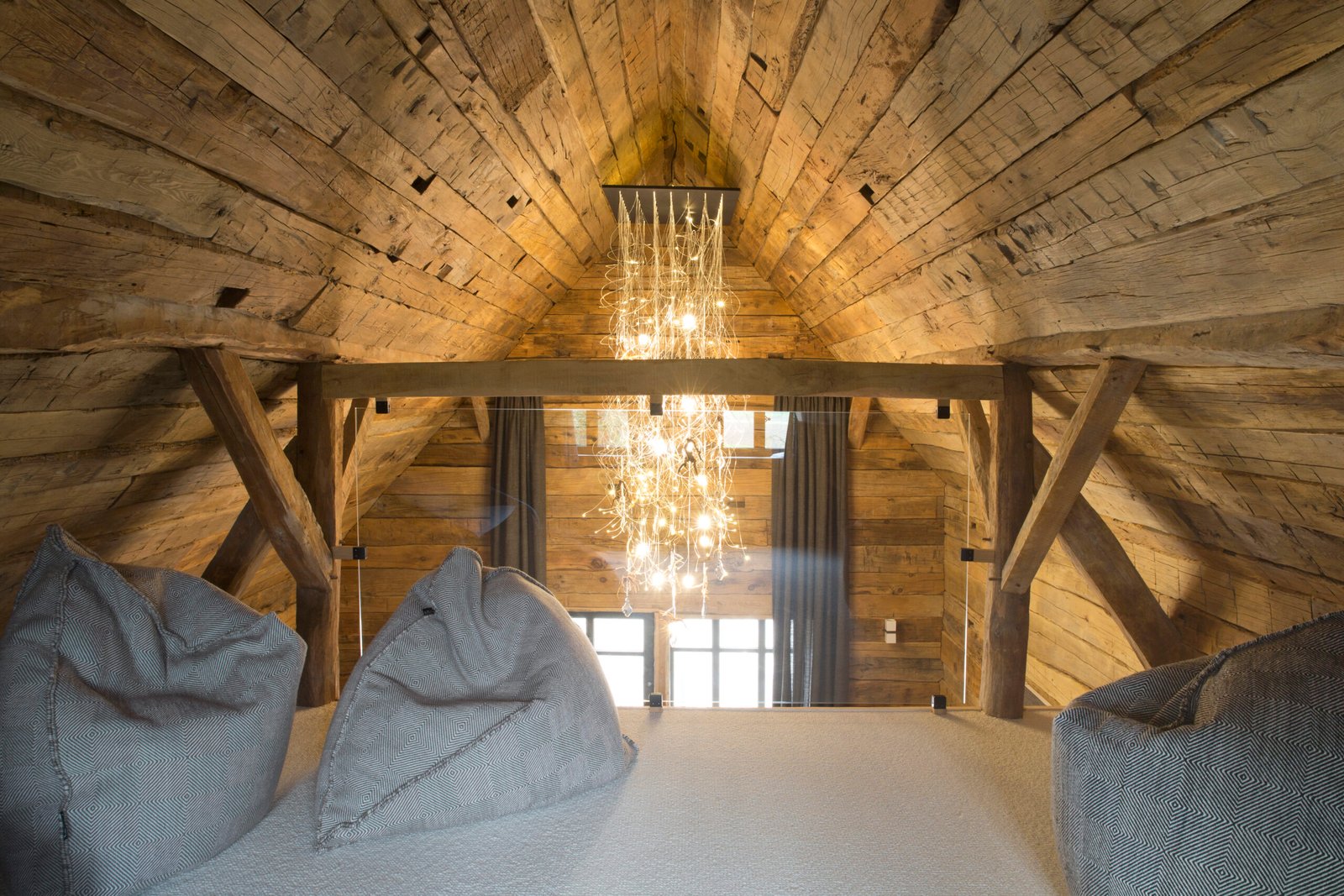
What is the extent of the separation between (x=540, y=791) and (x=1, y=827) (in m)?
1.11

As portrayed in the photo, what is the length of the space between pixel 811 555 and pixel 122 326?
7.84 ft

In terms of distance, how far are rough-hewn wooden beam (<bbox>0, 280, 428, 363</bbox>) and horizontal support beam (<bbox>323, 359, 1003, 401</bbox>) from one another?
329mm

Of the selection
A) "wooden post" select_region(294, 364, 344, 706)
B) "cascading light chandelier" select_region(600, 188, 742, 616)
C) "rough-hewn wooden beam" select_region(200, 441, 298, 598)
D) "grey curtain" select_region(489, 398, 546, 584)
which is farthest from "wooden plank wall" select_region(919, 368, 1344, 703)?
"rough-hewn wooden beam" select_region(200, 441, 298, 598)

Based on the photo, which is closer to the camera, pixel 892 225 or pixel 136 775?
pixel 136 775

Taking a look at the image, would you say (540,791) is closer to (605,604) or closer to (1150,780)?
(605,604)

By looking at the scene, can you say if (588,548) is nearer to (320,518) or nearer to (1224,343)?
(320,518)

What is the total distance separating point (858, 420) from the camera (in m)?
3.23

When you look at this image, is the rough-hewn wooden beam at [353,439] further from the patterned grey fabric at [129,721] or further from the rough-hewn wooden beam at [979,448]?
the rough-hewn wooden beam at [979,448]

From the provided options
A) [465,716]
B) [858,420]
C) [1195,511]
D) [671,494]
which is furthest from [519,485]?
[1195,511]

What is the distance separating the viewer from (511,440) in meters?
2.95

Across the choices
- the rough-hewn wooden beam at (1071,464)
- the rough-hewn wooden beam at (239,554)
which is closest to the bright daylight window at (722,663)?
the rough-hewn wooden beam at (1071,464)

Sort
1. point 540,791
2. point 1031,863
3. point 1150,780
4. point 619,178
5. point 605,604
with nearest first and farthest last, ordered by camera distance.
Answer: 1. point 1150,780
2. point 1031,863
3. point 540,791
4. point 605,604
5. point 619,178

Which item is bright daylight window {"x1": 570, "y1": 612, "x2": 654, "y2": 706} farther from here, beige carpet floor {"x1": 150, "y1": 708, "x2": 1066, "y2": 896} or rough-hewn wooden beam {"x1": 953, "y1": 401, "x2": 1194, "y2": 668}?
rough-hewn wooden beam {"x1": 953, "y1": 401, "x2": 1194, "y2": 668}

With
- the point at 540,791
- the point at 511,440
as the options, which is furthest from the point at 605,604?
the point at 540,791
